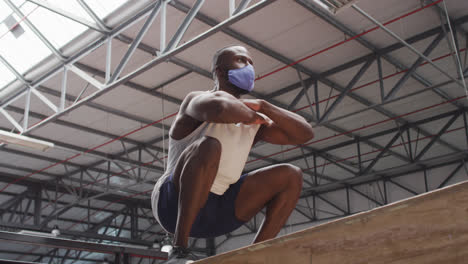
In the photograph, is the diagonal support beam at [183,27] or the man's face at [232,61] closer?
the man's face at [232,61]

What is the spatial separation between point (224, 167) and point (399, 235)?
1019 millimetres

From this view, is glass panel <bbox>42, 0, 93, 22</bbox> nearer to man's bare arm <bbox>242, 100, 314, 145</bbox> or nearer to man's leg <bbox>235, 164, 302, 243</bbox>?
man's bare arm <bbox>242, 100, 314, 145</bbox>

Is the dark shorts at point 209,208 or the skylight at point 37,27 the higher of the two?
the skylight at point 37,27

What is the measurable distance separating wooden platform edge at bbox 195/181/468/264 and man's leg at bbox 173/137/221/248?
653 millimetres

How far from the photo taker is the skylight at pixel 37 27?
8.47 meters

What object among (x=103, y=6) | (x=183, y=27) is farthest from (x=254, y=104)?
(x=103, y=6)

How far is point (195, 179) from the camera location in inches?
73.5

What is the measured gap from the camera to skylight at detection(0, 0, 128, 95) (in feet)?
27.8

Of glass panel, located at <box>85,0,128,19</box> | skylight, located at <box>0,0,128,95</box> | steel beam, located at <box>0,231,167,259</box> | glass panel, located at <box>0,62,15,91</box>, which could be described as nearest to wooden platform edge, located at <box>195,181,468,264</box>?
steel beam, located at <box>0,231,167,259</box>

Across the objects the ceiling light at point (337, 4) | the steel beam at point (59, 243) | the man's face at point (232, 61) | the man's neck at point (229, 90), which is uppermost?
the ceiling light at point (337, 4)

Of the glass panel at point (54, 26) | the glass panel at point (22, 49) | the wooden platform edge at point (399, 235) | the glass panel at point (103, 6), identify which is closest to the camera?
the wooden platform edge at point (399, 235)

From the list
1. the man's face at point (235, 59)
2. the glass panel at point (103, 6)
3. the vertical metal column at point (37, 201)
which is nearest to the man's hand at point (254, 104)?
the man's face at point (235, 59)

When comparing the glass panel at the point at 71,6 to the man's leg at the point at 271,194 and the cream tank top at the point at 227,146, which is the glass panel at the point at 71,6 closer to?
the cream tank top at the point at 227,146

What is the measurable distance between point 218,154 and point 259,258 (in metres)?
0.61
